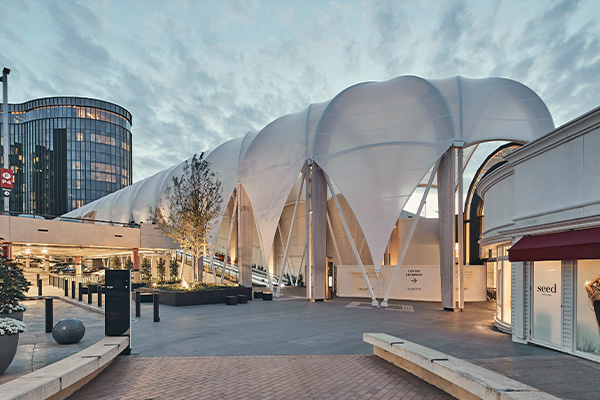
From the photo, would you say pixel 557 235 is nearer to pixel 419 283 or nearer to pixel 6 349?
pixel 6 349

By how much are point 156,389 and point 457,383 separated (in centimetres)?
510

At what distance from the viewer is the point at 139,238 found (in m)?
39.1

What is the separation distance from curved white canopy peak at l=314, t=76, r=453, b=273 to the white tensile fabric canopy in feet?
0.18

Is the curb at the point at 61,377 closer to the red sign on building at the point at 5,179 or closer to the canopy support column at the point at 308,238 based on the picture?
the canopy support column at the point at 308,238

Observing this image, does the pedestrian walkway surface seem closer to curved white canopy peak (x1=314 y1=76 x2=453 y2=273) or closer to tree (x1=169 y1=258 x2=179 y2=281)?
curved white canopy peak (x1=314 y1=76 x2=453 y2=273)

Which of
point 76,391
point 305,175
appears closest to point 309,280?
point 305,175

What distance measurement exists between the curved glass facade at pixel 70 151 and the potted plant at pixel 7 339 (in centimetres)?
11661

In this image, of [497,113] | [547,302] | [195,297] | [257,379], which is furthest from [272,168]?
[257,379]

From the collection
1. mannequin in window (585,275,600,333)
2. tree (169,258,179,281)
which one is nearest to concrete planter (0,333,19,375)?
mannequin in window (585,275,600,333)

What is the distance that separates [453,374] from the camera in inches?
254

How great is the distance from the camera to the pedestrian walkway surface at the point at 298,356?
286 inches

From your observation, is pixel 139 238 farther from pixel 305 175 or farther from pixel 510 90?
pixel 510 90

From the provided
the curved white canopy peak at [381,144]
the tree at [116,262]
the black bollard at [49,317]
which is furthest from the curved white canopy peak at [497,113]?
the tree at [116,262]

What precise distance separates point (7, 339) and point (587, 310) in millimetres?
12515
